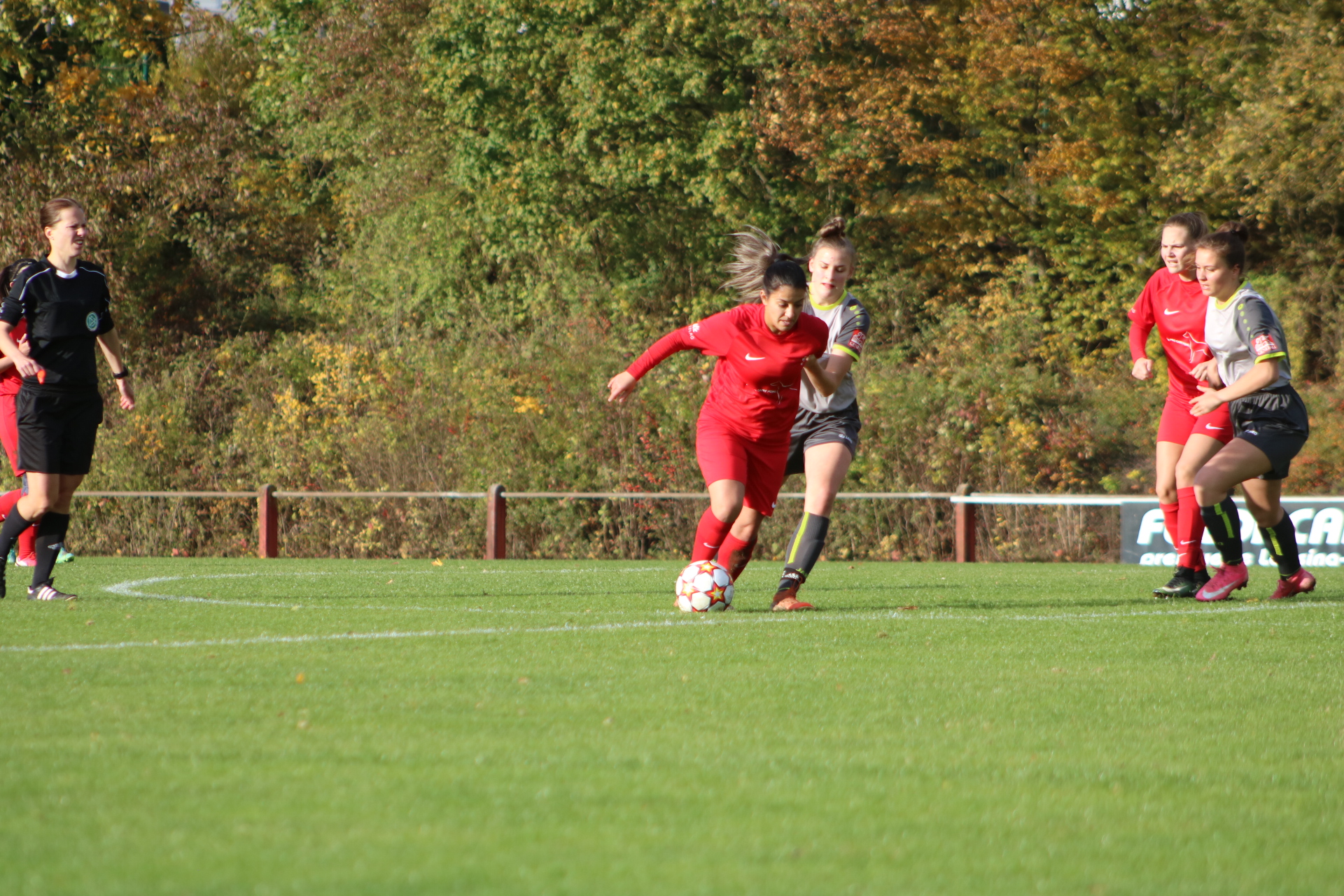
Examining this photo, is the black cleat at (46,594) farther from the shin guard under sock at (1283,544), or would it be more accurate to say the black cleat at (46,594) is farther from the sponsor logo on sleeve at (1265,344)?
the shin guard under sock at (1283,544)

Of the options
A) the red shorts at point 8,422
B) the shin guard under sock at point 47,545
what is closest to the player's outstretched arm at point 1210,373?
the shin guard under sock at point 47,545

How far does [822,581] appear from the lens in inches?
443

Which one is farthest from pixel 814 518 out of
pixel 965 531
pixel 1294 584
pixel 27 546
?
pixel 965 531

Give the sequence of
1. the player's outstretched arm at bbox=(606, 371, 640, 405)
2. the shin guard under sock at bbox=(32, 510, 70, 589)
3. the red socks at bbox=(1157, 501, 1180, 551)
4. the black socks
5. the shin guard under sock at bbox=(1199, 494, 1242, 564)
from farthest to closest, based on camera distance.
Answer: the red socks at bbox=(1157, 501, 1180, 551) < the shin guard under sock at bbox=(1199, 494, 1242, 564) < the shin guard under sock at bbox=(32, 510, 70, 589) < the black socks < the player's outstretched arm at bbox=(606, 371, 640, 405)

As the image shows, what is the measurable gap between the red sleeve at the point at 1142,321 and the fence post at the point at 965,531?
6739 millimetres

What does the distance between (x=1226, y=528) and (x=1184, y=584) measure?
1.72 ft

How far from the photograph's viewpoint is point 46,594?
884 cm

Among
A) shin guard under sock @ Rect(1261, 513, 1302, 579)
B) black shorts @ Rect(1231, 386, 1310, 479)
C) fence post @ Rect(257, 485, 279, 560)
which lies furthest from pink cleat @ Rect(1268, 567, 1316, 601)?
fence post @ Rect(257, 485, 279, 560)

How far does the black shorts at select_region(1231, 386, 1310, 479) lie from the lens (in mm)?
8656

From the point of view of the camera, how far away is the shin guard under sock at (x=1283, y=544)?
9.20 metres

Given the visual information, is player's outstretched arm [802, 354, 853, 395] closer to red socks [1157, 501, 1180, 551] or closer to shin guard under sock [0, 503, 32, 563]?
red socks [1157, 501, 1180, 551]

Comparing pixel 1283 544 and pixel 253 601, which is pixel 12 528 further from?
pixel 1283 544

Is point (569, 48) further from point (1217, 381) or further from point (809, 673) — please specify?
point (809, 673)

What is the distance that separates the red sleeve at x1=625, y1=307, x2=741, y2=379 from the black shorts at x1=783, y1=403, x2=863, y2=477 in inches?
36.4
